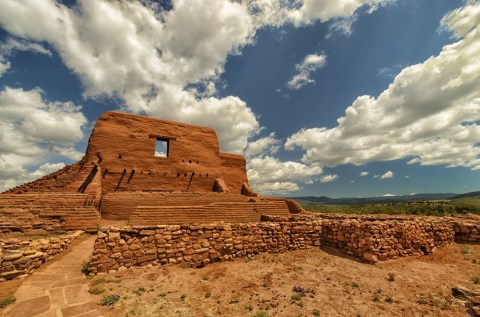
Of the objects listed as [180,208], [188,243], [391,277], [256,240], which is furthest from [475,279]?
[180,208]

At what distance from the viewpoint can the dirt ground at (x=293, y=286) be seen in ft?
16.1

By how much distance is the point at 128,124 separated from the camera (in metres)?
19.4

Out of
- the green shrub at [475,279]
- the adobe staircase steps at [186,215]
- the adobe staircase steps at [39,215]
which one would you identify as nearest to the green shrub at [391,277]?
the green shrub at [475,279]

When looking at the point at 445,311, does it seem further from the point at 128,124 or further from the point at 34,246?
the point at 128,124

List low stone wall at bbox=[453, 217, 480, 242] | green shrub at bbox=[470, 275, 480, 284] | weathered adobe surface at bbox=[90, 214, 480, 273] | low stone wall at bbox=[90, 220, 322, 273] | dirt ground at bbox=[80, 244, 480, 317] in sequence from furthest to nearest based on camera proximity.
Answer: low stone wall at bbox=[453, 217, 480, 242] → weathered adobe surface at bbox=[90, 214, 480, 273] → low stone wall at bbox=[90, 220, 322, 273] → green shrub at bbox=[470, 275, 480, 284] → dirt ground at bbox=[80, 244, 480, 317]

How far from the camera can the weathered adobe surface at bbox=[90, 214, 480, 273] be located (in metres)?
6.96

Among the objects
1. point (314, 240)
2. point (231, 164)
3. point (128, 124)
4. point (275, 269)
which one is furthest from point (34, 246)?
point (231, 164)

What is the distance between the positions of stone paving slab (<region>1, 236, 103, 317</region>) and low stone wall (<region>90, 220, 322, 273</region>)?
2.49 ft

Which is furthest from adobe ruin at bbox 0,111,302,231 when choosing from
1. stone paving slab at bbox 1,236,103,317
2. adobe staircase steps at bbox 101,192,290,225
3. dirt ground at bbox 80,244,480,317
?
dirt ground at bbox 80,244,480,317

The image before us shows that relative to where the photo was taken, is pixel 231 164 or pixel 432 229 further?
pixel 231 164

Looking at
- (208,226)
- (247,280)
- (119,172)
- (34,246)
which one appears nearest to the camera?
(247,280)

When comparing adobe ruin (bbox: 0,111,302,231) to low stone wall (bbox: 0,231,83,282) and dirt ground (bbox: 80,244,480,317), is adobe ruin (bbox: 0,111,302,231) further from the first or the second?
dirt ground (bbox: 80,244,480,317)

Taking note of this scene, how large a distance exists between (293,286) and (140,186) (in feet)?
51.0

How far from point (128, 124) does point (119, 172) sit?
4.05 m
